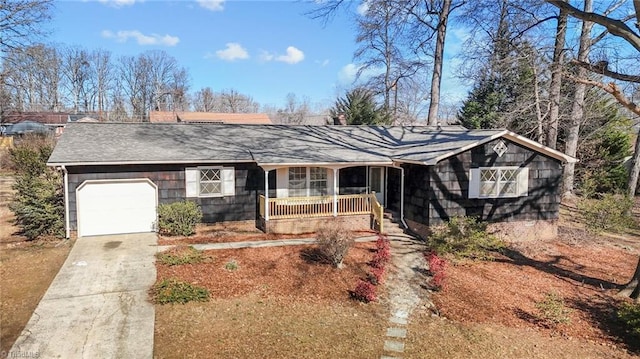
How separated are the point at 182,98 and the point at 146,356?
67.7 meters

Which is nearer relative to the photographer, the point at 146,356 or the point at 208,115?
the point at 146,356

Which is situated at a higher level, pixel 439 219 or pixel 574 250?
pixel 439 219

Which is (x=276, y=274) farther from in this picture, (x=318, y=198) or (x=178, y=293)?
(x=318, y=198)

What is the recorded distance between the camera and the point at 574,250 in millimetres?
13430

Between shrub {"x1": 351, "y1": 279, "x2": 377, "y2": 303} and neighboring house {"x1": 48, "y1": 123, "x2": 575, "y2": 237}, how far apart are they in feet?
17.6

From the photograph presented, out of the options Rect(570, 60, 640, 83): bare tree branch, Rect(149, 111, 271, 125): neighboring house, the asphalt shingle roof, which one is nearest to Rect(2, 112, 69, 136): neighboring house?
Rect(149, 111, 271, 125): neighboring house

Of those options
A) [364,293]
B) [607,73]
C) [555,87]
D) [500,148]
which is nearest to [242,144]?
[364,293]

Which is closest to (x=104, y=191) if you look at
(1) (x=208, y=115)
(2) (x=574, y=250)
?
(2) (x=574, y=250)

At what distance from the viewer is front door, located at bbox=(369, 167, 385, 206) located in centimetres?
1666

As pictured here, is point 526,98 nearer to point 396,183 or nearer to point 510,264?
point 396,183

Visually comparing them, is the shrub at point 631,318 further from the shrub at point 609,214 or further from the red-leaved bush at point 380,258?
the shrub at point 609,214

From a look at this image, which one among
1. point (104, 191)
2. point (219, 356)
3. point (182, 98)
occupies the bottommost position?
point (219, 356)

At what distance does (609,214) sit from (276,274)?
11956 mm

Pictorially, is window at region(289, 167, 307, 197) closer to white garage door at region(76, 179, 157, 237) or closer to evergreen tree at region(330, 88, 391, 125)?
white garage door at region(76, 179, 157, 237)
